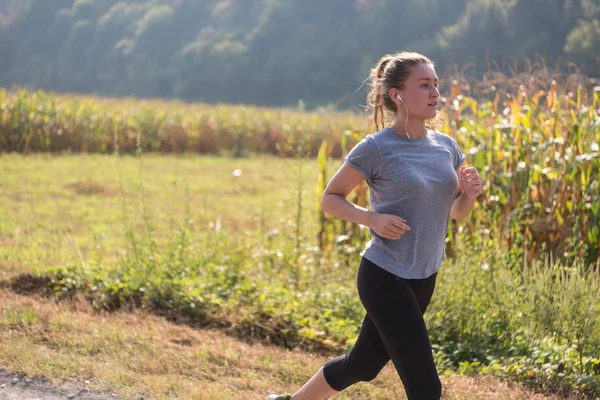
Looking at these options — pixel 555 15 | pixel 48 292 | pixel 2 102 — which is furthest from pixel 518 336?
pixel 2 102

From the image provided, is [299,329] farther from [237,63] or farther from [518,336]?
[237,63]

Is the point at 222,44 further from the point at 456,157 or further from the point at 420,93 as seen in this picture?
the point at 420,93

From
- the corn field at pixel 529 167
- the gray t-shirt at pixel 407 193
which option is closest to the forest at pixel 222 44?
the corn field at pixel 529 167

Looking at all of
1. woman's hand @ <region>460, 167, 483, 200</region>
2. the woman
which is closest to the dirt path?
the woman

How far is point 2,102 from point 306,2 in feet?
159

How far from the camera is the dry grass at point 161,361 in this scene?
15.6ft

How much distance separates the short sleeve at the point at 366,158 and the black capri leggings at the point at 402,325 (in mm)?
403

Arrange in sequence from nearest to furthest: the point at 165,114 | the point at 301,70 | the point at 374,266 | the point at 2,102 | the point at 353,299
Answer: the point at 374,266 < the point at 353,299 < the point at 2,102 < the point at 165,114 < the point at 301,70

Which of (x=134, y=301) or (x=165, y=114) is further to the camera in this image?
(x=165, y=114)

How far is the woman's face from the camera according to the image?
3.53 metres

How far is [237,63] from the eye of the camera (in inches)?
2569

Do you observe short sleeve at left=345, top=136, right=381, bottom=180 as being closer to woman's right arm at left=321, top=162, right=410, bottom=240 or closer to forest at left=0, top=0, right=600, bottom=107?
woman's right arm at left=321, top=162, right=410, bottom=240

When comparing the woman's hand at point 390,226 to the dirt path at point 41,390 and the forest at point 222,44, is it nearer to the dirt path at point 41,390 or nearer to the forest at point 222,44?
the dirt path at point 41,390

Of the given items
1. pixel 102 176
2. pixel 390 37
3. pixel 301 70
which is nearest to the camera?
pixel 102 176
